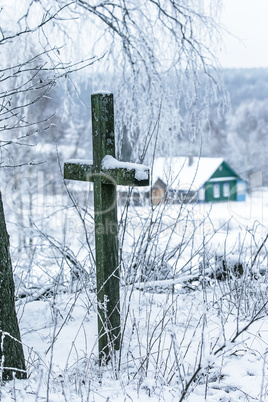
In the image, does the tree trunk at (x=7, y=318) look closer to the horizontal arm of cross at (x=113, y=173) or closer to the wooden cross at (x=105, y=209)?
the wooden cross at (x=105, y=209)

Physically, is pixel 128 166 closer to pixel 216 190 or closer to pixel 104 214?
pixel 104 214

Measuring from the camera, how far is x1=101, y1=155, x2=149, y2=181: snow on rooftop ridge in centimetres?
295

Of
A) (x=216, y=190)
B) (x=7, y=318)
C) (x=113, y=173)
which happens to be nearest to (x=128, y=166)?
(x=113, y=173)

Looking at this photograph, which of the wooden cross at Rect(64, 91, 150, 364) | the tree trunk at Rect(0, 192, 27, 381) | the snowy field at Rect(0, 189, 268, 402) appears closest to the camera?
the snowy field at Rect(0, 189, 268, 402)

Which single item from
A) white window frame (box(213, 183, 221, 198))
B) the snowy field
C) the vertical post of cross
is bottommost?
white window frame (box(213, 183, 221, 198))

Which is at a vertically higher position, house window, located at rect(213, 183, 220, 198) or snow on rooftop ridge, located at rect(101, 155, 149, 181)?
snow on rooftop ridge, located at rect(101, 155, 149, 181)

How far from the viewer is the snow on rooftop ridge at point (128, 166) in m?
2.95

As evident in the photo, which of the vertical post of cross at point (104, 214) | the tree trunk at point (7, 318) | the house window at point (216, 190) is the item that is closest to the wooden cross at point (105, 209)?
the vertical post of cross at point (104, 214)

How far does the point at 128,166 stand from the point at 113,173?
0.16 meters

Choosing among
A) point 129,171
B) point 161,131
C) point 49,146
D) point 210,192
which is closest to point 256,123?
point 210,192

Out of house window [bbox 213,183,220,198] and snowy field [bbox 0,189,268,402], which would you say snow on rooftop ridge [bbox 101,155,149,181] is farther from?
house window [bbox 213,183,220,198]

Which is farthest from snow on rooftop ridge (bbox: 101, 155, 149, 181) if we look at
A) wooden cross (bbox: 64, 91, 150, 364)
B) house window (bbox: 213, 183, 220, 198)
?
house window (bbox: 213, 183, 220, 198)

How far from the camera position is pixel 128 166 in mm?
3010

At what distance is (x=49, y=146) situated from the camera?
56.6 feet
